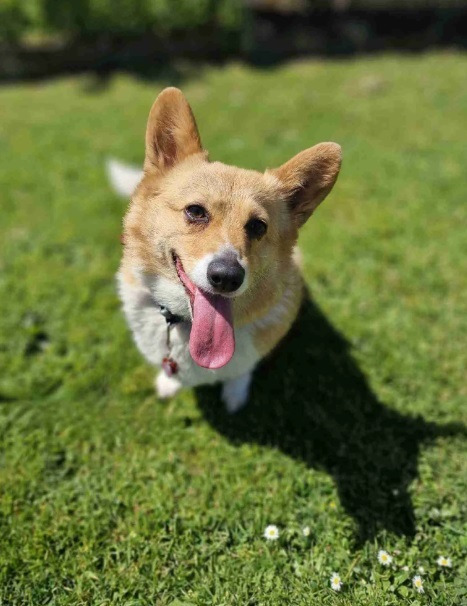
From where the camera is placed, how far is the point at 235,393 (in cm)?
306

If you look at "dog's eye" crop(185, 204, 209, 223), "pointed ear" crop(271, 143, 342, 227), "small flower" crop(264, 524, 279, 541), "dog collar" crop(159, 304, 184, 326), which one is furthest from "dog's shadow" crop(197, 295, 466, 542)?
"dog's eye" crop(185, 204, 209, 223)

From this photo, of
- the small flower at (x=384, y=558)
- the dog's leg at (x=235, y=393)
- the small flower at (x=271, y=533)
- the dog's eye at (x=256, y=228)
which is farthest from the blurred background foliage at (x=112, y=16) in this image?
the small flower at (x=384, y=558)

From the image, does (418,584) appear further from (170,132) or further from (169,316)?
(170,132)

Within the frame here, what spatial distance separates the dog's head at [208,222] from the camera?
2.13 meters

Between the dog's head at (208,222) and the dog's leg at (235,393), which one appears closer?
the dog's head at (208,222)

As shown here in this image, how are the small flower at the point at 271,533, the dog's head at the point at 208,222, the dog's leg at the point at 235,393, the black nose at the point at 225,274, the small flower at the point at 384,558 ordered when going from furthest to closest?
1. the dog's leg at the point at 235,393
2. the small flower at the point at 271,533
3. the small flower at the point at 384,558
4. the dog's head at the point at 208,222
5. the black nose at the point at 225,274

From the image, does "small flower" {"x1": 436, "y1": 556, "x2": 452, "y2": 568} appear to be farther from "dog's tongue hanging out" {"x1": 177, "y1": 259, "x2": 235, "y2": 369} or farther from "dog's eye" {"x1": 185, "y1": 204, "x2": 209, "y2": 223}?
"dog's eye" {"x1": 185, "y1": 204, "x2": 209, "y2": 223}

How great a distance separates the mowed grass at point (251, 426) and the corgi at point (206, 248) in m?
0.69

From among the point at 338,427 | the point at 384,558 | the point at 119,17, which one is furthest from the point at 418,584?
the point at 119,17

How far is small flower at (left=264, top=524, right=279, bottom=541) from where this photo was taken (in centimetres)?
250

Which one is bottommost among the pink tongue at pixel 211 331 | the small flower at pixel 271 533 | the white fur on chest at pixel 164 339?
the small flower at pixel 271 533

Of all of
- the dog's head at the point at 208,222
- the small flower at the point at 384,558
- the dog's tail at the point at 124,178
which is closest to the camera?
the dog's head at the point at 208,222

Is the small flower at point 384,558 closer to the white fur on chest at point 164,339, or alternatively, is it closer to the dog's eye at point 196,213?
the white fur on chest at point 164,339

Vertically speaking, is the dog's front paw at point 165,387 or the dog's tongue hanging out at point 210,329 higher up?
the dog's tongue hanging out at point 210,329
